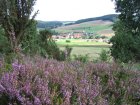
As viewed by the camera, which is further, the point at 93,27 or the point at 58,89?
the point at 93,27

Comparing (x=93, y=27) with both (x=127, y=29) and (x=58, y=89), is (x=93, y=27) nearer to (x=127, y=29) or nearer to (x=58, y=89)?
(x=127, y=29)

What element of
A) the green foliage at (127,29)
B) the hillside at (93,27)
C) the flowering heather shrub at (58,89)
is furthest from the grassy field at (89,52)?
the hillside at (93,27)

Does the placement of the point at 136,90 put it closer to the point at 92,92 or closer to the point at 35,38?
the point at 92,92

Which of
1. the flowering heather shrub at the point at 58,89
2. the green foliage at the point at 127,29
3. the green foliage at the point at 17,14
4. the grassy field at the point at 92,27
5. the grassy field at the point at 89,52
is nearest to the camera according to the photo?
the flowering heather shrub at the point at 58,89

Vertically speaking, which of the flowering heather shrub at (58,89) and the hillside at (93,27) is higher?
the flowering heather shrub at (58,89)

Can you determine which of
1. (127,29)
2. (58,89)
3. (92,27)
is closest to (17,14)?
(58,89)

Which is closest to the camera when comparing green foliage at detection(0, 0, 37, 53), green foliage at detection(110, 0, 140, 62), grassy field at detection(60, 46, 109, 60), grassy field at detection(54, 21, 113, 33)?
green foliage at detection(0, 0, 37, 53)

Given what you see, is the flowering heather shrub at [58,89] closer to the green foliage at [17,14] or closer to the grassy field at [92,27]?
the green foliage at [17,14]

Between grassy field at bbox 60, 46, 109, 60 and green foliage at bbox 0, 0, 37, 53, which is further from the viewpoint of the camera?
grassy field at bbox 60, 46, 109, 60

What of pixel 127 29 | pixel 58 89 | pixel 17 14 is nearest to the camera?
pixel 58 89

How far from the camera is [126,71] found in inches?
208

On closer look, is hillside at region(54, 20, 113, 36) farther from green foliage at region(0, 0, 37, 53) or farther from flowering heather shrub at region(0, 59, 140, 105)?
flowering heather shrub at region(0, 59, 140, 105)

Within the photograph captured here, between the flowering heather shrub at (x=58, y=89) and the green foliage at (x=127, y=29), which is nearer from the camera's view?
the flowering heather shrub at (x=58, y=89)

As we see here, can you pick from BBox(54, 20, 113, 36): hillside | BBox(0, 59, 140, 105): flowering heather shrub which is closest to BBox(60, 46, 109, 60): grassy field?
BBox(0, 59, 140, 105): flowering heather shrub
